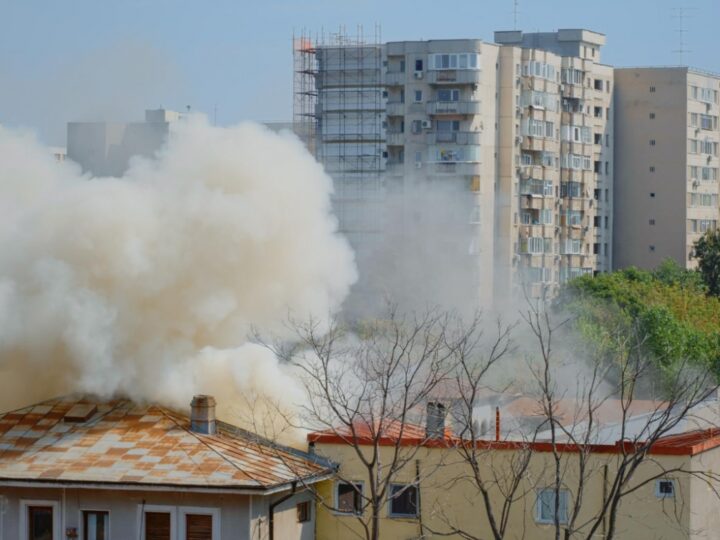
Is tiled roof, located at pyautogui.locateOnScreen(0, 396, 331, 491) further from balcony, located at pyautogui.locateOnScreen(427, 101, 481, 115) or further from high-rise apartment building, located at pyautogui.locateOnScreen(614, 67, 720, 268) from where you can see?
high-rise apartment building, located at pyautogui.locateOnScreen(614, 67, 720, 268)

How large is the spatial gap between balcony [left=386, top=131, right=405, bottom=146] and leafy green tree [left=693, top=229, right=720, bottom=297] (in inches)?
791

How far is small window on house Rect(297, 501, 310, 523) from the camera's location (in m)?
23.9

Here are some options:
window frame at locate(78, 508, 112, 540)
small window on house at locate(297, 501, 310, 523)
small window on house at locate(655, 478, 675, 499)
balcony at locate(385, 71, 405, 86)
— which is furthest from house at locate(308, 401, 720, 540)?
balcony at locate(385, 71, 405, 86)

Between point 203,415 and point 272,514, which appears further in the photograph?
point 203,415

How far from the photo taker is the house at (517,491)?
22938 mm

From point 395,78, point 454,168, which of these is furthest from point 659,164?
point 395,78

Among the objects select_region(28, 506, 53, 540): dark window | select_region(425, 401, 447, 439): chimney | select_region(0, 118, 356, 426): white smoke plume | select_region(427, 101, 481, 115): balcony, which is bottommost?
select_region(28, 506, 53, 540): dark window

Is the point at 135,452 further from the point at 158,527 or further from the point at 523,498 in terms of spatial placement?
the point at 523,498

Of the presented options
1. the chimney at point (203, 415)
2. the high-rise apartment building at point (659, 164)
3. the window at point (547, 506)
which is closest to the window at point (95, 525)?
the chimney at point (203, 415)

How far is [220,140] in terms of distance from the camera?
98.2 feet

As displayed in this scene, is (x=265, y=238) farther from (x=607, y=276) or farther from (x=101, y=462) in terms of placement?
(x=607, y=276)

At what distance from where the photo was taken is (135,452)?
2433cm

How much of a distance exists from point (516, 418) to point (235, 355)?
16.9ft

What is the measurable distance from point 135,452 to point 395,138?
4764 cm
